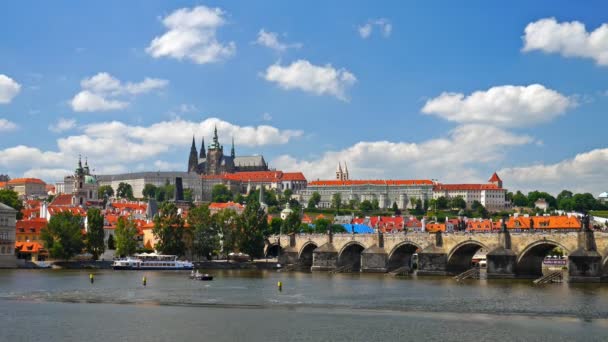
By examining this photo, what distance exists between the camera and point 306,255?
94.6 meters

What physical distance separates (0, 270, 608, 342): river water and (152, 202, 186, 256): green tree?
27196mm

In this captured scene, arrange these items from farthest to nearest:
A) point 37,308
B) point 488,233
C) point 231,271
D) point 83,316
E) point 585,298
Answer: point 231,271
point 488,233
point 585,298
point 37,308
point 83,316

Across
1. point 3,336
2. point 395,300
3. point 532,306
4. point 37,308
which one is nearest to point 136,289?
point 37,308

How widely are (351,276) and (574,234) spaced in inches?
836

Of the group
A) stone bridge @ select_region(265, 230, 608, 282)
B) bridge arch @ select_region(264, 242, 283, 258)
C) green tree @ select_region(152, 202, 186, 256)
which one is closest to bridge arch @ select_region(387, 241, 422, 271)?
stone bridge @ select_region(265, 230, 608, 282)

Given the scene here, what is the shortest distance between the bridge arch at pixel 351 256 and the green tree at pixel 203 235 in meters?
17.4

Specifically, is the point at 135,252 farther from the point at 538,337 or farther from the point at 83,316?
the point at 538,337

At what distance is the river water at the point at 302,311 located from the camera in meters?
36.9

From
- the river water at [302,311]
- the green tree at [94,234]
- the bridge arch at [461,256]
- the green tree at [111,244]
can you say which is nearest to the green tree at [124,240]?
the green tree at [94,234]

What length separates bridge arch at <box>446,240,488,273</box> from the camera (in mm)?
70125

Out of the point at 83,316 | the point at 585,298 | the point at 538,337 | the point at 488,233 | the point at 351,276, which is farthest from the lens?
the point at 351,276

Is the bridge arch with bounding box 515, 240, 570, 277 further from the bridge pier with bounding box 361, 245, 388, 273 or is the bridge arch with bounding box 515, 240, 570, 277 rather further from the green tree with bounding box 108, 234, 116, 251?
the green tree with bounding box 108, 234, 116, 251

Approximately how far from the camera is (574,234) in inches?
2376

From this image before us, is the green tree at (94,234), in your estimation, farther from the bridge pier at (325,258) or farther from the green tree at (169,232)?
the bridge pier at (325,258)
